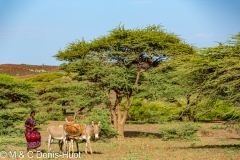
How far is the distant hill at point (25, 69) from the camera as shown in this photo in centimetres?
8350

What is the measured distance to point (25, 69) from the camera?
291 feet

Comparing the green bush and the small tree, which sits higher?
the small tree

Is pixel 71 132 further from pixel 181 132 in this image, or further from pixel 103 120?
pixel 181 132

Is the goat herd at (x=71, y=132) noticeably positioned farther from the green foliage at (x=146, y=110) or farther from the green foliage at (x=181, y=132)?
the green foliage at (x=146, y=110)

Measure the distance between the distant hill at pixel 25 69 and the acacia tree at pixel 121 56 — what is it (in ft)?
163

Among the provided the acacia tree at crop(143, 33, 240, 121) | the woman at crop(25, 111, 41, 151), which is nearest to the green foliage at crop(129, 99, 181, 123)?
the acacia tree at crop(143, 33, 240, 121)

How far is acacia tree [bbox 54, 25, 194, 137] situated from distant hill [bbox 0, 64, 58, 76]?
163ft

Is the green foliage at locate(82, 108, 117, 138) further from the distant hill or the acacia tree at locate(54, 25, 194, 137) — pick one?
the distant hill

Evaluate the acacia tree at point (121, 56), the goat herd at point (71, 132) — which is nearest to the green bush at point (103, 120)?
the acacia tree at point (121, 56)

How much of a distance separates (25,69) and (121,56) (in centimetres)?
5874

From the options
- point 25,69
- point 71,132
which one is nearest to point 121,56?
point 71,132

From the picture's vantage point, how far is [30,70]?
8844 centimetres

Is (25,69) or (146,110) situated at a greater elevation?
(25,69)

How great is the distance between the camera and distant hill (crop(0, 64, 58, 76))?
3287 inches
